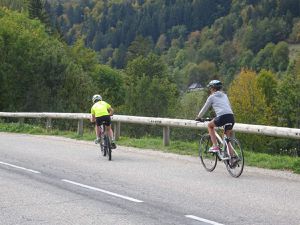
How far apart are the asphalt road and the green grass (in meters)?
0.52

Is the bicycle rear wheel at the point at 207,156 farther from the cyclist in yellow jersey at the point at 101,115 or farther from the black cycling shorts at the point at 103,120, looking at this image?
the black cycling shorts at the point at 103,120

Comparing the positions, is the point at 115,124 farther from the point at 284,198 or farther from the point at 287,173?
the point at 284,198

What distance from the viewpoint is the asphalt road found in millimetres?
7234

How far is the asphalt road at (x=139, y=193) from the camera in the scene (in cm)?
723

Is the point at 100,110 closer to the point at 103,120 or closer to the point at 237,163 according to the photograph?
the point at 103,120

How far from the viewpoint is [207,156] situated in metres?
12.1

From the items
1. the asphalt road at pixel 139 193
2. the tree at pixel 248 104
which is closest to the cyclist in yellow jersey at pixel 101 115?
the asphalt road at pixel 139 193

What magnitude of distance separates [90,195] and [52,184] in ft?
4.72

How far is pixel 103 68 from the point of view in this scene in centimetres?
9538

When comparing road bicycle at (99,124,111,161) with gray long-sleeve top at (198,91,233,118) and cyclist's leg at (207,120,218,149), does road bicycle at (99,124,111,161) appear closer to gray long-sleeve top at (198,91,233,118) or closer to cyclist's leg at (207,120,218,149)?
cyclist's leg at (207,120,218,149)

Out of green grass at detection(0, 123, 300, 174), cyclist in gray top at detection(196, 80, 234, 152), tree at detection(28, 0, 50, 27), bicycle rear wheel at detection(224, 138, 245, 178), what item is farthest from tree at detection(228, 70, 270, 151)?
bicycle rear wheel at detection(224, 138, 245, 178)

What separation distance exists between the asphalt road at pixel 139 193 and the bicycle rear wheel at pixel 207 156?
0.17 meters

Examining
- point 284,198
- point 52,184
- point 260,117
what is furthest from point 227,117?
point 260,117

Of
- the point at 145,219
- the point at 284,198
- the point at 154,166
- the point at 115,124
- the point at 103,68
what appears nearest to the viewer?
the point at 145,219
